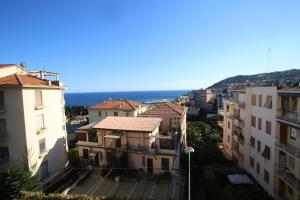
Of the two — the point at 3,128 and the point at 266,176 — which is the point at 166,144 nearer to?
the point at 266,176

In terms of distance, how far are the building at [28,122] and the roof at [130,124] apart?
635 cm

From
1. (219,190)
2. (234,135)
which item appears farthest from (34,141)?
(234,135)

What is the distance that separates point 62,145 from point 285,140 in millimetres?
28092

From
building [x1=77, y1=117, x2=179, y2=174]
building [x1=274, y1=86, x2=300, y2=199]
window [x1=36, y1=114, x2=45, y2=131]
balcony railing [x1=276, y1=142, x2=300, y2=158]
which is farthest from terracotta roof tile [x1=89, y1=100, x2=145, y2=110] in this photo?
balcony railing [x1=276, y1=142, x2=300, y2=158]

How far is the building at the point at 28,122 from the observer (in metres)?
21.2

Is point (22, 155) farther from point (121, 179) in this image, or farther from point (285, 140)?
point (285, 140)

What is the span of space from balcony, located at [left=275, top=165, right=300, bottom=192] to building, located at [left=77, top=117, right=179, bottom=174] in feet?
35.9

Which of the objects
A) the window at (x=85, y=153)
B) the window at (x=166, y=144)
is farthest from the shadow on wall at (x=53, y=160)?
the window at (x=166, y=144)

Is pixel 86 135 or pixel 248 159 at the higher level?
pixel 86 135

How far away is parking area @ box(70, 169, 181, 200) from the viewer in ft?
71.1

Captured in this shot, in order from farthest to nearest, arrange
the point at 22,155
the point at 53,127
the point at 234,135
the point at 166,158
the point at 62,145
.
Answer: the point at 234,135, the point at 62,145, the point at 53,127, the point at 166,158, the point at 22,155

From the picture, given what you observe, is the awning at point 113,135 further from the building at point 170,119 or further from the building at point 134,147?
the building at point 170,119

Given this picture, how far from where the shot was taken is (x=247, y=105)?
97.0 ft

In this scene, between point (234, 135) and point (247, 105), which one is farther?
point (234, 135)
